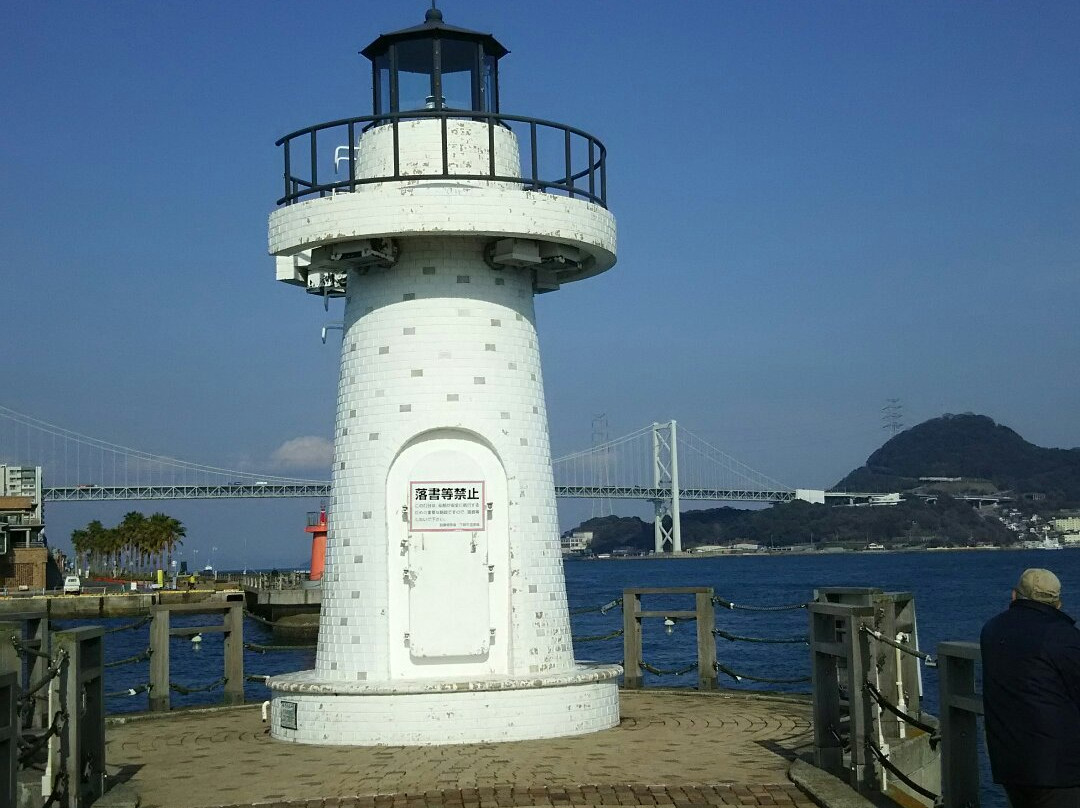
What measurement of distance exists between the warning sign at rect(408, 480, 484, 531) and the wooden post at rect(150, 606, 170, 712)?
285cm

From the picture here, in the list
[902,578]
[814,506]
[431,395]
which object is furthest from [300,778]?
[814,506]

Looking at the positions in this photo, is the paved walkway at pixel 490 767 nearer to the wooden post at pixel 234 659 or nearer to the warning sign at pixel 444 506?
the wooden post at pixel 234 659

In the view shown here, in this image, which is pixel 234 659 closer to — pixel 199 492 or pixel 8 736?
pixel 8 736

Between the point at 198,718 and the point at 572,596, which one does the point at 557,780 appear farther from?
the point at 572,596

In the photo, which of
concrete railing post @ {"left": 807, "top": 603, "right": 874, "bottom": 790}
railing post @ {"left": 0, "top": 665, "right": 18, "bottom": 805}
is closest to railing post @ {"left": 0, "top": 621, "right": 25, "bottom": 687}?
railing post @ {"left": 0, "top": 665, "right": 18, "bottom": 805}

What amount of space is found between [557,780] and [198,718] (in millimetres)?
3959

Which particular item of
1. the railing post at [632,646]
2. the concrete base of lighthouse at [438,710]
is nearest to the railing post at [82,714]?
the concrete base of lighthouse at [438,710]

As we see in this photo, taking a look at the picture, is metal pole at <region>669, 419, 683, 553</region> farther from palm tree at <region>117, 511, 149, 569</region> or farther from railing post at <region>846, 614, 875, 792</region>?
railing post at <region>846, 614, 875, 792</region>

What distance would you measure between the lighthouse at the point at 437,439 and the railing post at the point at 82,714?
187cm

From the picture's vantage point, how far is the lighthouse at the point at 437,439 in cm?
860

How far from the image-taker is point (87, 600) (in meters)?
54.1

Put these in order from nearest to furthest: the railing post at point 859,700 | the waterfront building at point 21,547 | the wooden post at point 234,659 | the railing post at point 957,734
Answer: the railing post at point 957,734, the railing post at point 859,700, the wooden post at point 234,659, the waterfront building at point 21,547

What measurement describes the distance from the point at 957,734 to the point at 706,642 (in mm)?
5720

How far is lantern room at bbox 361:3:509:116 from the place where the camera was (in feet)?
30.4
